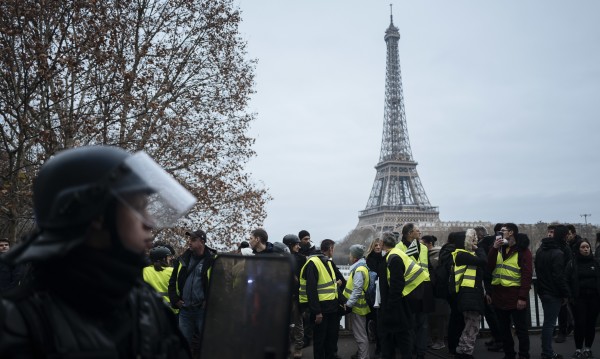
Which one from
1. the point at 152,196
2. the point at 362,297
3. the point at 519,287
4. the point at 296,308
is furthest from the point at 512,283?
the point at 152,196

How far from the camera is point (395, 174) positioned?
85.6 metres

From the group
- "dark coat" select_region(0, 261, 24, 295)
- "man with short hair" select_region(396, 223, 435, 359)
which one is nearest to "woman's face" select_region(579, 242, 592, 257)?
"man with short hair" select_region(396, 223, 435, 359)

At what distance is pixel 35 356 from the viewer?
1878mm

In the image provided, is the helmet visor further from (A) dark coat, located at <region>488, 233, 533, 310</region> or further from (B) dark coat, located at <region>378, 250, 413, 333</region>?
(A) dark coat, located at <region>488, 233, 533, 310</region>

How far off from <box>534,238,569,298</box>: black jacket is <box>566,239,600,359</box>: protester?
48cm

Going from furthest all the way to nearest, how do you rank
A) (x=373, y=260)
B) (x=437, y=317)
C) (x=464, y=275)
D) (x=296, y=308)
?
1. (x=437, y=317)
2. (x=373, y=260)
3. (x=296, y=308)
4. (x=464, y=275)

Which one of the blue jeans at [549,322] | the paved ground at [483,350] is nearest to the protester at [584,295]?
the paved ground at [483,350]

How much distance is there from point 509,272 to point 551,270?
2.24 feet

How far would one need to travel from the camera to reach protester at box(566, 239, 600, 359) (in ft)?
32.3

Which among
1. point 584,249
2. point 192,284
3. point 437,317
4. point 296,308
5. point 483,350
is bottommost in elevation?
point 483,350

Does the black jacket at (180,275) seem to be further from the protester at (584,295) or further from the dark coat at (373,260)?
the protester at (584,295)

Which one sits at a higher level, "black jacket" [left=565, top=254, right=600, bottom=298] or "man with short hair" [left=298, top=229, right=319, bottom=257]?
"man with short hair" [left=298, top=229, right=319, bottom=257]

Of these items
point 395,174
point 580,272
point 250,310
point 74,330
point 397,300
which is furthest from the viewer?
point 395,174

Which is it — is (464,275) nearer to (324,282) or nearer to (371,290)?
(371,290)
